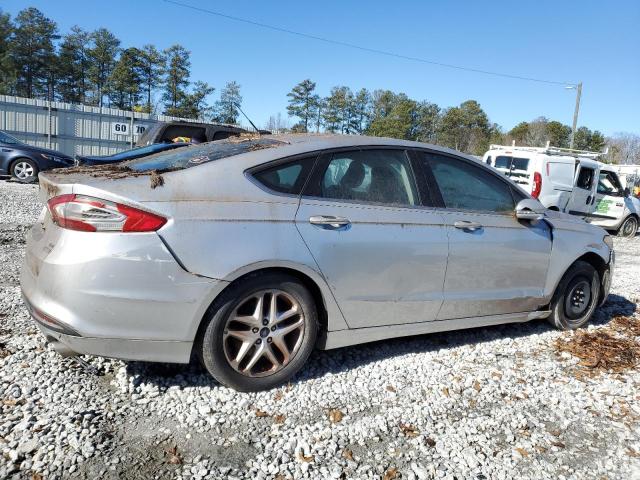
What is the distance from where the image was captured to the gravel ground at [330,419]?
2342 millimetres

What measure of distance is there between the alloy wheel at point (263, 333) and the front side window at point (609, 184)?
1316 centimetres

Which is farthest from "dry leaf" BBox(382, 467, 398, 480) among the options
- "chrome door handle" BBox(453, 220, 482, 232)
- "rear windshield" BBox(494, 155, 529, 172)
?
"rear windshield" BBox(494, 155, 529, 172)

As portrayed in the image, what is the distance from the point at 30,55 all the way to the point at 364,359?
47162 millimetres

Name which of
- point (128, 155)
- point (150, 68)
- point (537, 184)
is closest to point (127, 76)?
point (150, 68)

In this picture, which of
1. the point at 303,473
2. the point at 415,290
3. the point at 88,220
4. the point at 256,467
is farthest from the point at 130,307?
the point at 415,290

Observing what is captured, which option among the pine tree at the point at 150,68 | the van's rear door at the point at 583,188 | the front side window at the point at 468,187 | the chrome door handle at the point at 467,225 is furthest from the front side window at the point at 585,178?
the pine tree at the point at 150,68

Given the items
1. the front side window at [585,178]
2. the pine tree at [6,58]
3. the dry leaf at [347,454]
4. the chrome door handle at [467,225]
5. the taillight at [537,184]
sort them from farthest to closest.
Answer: the pine tree at [6,58] < the front side window at [585,178] < the taillight at [537,184] < the chrome door handle at [467,225] < the dry leaf at [347,454]

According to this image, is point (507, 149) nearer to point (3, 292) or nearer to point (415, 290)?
point (415, 290)

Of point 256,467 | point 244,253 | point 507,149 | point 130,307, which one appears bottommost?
point 256,467

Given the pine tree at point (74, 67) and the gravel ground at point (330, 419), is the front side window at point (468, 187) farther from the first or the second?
the pine tree at point (74, 67)

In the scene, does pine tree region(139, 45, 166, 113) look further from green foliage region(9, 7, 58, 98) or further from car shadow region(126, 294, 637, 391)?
car shadow region(126, 294, 637, 391)

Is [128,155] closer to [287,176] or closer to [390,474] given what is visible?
[287,176]

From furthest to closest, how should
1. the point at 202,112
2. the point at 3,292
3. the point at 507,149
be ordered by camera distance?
the point at 202,112, the point at 507,149, the point at 3,292

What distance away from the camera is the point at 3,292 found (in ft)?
14.3
